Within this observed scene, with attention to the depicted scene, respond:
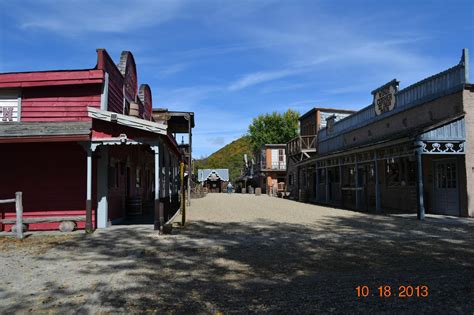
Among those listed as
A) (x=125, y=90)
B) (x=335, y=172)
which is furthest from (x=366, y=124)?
(x=125, y=90)

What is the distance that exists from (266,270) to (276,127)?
→ 59.4 metres

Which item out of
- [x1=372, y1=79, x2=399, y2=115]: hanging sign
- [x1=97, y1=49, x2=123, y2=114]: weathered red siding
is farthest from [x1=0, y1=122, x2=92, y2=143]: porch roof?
[x1=372, y1=79, x2=399, y2=115]: hanging sign

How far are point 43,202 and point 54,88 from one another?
3367 mm

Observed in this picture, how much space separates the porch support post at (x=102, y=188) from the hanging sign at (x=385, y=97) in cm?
1294

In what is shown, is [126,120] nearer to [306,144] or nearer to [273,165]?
[306,144]

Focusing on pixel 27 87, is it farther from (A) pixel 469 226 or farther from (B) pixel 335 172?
(B) pixel 335 172

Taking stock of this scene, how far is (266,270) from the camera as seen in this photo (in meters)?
6.54

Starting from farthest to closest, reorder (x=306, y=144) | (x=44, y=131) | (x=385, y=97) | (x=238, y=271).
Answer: (x=306, y=144)
(x=385, y=97)
(x=44, y=131)
(x=238, y=271)

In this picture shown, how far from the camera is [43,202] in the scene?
11883 millimetres

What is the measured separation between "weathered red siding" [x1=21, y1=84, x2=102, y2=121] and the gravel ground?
3670mm

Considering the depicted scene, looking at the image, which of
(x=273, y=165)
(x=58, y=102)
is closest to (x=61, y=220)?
(x=58, y=102)
